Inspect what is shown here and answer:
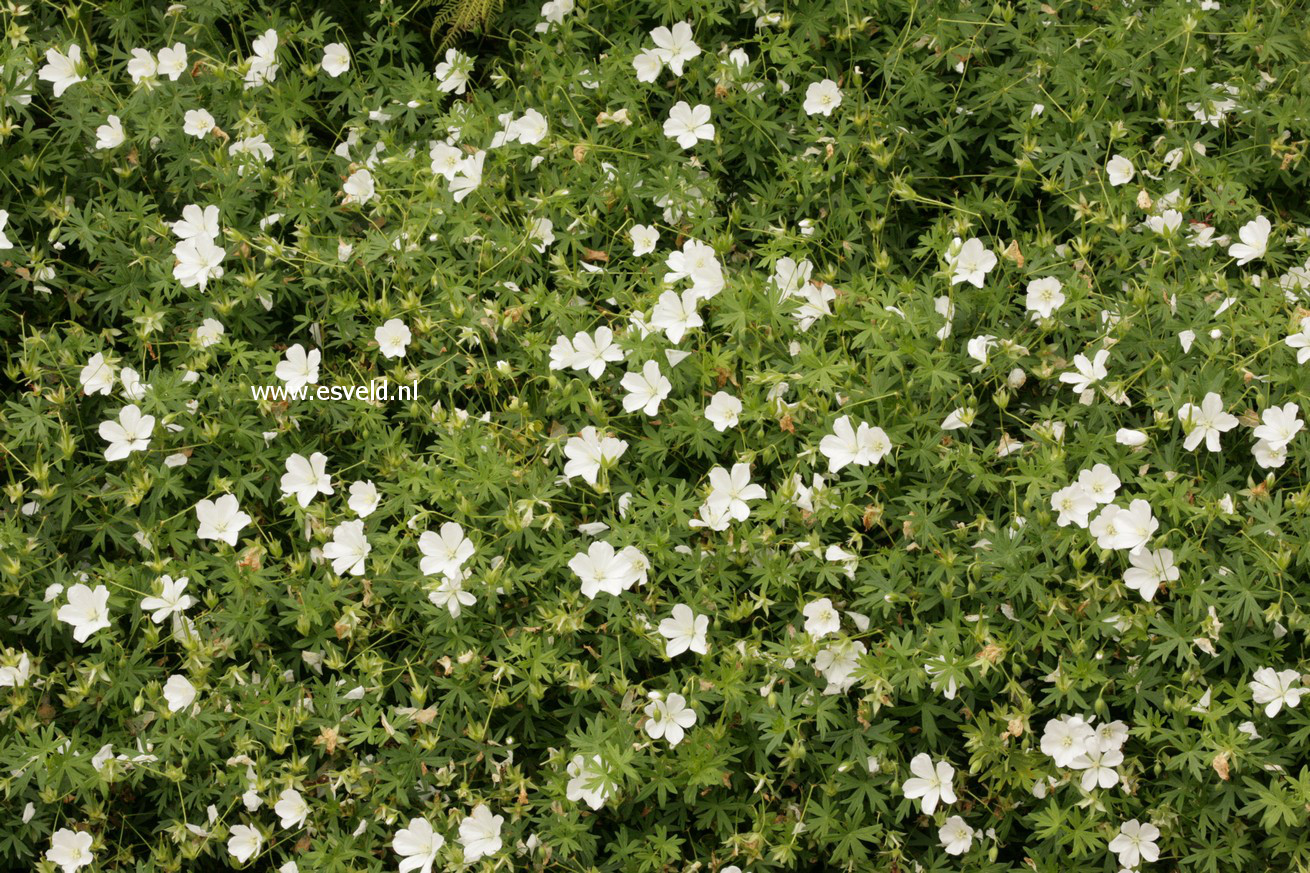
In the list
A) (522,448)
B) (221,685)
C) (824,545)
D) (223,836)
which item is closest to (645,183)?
(522,448)

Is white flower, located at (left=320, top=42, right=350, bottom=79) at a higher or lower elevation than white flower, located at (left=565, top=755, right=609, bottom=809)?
higher

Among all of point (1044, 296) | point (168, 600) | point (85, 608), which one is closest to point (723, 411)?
point (1044, 296)

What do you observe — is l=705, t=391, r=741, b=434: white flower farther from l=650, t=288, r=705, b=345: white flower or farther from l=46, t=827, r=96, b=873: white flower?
l=46, t=827, r=96, b=873: white flower

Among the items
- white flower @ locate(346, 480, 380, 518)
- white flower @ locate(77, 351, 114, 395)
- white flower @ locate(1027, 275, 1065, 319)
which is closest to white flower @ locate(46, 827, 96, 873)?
white flower @ locate(346, 480, 380, 518)

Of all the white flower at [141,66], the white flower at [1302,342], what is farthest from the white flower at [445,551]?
the white flower at [1302,342]

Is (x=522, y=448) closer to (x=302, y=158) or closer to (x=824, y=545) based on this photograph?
(x=824, y=545)

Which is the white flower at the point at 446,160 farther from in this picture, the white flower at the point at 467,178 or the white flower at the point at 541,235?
the white flower at the point at 541,235
